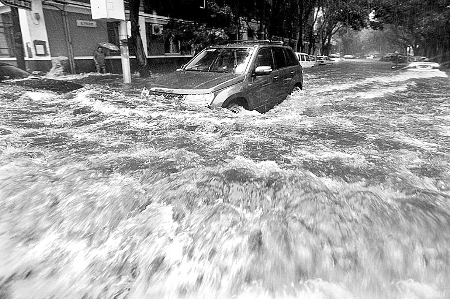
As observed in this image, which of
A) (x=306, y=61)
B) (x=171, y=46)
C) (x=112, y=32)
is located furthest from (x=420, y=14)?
(x=112, y=32)

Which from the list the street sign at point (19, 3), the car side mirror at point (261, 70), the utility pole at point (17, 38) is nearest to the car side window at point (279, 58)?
the car side mirror at point (261, 70)

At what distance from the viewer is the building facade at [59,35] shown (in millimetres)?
13453

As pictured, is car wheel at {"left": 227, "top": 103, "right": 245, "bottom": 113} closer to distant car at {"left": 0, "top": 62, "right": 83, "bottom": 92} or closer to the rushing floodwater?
the rushing floodwater

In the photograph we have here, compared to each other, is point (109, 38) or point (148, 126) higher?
point (109, 38)

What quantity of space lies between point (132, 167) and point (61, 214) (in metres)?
1.06

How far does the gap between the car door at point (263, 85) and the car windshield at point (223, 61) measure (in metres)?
0.25

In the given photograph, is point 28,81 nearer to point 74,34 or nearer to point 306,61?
point 74,34

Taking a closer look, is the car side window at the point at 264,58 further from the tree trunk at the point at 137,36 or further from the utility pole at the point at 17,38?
the utility pole at the point at 17,38

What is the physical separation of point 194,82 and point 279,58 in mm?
2690

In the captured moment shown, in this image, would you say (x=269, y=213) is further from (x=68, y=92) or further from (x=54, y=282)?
(x=68, y=92)

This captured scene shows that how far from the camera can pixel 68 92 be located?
8250 mm

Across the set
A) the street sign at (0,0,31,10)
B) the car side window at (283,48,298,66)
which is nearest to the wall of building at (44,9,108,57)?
the street sign at (0,0,31,10)

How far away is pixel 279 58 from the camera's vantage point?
282 inches

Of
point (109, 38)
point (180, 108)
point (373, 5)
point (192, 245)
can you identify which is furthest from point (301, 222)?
point (373, 5)
